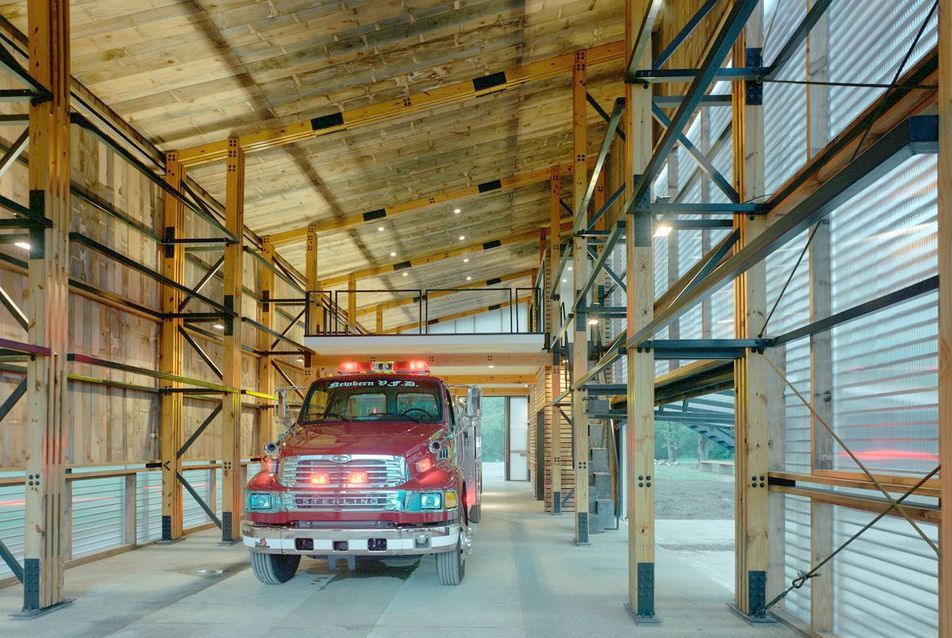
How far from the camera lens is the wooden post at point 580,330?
11.9 metres

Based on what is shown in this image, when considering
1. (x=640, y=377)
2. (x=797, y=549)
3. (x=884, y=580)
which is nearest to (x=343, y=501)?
(x=640, y=377)

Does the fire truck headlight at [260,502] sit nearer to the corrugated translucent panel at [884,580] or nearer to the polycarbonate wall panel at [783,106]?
the corrugated translucent panel at [884,580]

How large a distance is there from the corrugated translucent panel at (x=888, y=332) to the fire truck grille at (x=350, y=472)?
4027 mm

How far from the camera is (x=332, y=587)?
8336 millimetres

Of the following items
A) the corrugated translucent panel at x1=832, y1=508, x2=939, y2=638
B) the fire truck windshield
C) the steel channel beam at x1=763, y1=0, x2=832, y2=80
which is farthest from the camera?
the fire truck windshield

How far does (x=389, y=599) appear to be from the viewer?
772 centimetres

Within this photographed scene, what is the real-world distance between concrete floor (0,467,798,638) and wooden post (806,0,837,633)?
0.49 metres

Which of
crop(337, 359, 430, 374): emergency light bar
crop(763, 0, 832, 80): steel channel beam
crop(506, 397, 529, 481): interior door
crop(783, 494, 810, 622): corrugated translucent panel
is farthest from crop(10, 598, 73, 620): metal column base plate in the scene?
crop(506, 397, 529, 481): interior door

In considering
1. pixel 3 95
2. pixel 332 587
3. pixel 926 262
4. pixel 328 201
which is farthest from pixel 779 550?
pixel 328 201

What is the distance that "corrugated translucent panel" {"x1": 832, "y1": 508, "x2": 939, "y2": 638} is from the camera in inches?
188

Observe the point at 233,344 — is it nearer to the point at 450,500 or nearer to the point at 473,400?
the point at 473,400

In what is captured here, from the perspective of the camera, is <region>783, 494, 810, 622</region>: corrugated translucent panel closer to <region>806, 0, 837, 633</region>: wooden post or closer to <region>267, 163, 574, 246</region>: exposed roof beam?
<region>806, 0, 837, 633</region>: wooden post

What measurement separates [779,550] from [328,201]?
12.3 metres

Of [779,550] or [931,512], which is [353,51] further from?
[931,512]
